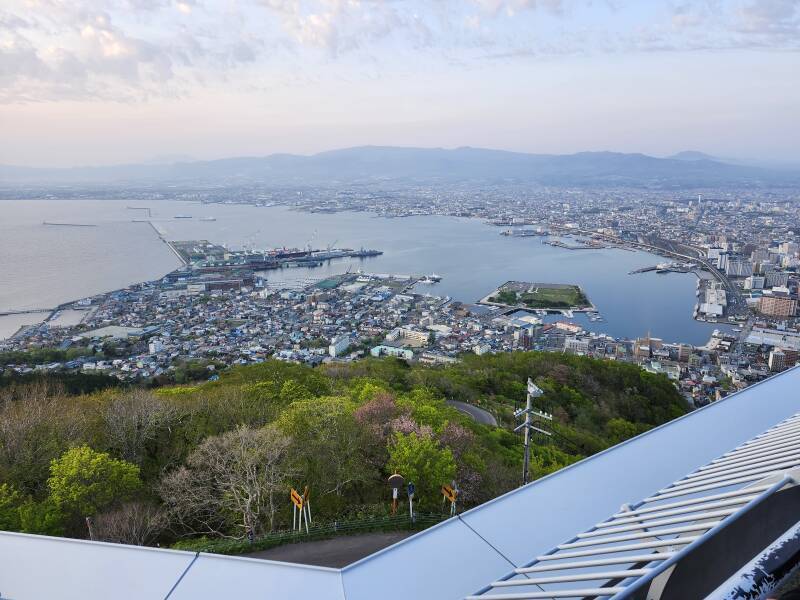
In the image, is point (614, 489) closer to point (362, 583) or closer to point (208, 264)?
point (362, 583)

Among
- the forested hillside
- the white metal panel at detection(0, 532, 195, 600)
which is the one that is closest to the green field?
the forested hillside

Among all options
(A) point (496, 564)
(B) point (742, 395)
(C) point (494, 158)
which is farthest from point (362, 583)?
(C) point (494, 158)

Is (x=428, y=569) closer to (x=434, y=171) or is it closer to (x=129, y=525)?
(x=129, y=525)

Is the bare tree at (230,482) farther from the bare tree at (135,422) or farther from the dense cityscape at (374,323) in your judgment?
the dense cityscape at (374,323)

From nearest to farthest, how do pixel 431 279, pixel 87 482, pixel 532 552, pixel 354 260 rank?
pixel 532 552
pixel 87 482
pixel 431 279
pixel 354 260

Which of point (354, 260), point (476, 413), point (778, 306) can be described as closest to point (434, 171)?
point (354, 260)

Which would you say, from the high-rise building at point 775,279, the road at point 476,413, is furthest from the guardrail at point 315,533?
the high-rise building at point 775,279

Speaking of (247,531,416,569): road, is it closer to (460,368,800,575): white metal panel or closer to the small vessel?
(460,368,800,575): white metal panel
